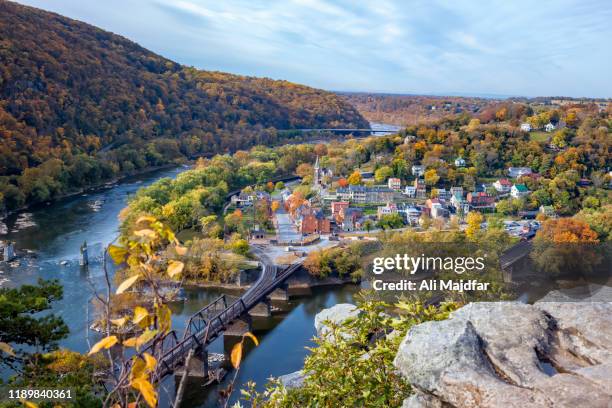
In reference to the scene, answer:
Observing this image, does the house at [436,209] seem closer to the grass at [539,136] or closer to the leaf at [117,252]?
the grass at [539,136]

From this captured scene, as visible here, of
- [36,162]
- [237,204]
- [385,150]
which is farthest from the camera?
[385,150]

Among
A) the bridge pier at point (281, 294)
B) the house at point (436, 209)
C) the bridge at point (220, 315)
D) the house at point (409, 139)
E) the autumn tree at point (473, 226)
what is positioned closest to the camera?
the bridge at point (220, 315)

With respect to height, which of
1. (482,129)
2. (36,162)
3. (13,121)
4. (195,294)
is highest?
(482,129)

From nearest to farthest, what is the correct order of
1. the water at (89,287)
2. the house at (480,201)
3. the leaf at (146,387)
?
the leaf at (146,387) → the water at (89,287) → the house at (480,201)

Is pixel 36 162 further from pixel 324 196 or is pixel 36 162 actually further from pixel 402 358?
pixel 402 358

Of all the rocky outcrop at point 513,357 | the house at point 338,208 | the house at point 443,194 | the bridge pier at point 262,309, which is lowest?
the bridge pier at point 262,309

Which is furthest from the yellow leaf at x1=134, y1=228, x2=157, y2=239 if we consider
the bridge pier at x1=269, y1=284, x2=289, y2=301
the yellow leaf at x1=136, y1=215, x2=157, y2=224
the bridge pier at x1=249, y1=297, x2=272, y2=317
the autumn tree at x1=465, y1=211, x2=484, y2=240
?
the autumn tree at x1=465, y1=211, x2=484, y2=240

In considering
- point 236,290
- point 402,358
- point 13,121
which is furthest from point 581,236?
point 13,121

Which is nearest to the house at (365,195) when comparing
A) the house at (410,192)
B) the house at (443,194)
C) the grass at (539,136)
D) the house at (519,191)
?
the house at (410,192)
